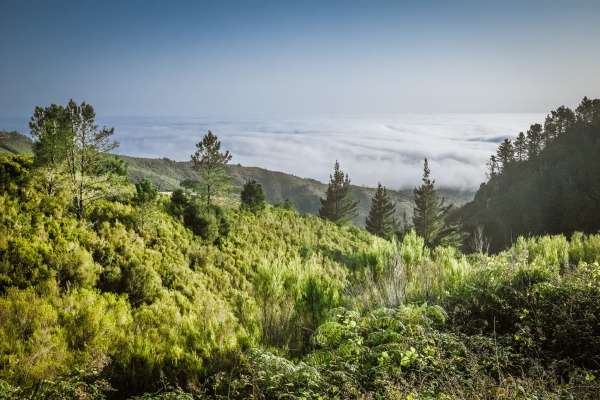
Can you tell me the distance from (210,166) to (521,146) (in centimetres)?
10402

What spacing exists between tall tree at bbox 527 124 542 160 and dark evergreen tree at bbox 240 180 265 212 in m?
96.1

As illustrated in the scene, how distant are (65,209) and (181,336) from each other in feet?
21.1

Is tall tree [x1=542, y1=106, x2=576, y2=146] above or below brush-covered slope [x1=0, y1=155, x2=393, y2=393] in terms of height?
above

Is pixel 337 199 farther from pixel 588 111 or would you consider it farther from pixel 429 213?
pixel 588 111

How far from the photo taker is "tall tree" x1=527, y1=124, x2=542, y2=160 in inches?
3578

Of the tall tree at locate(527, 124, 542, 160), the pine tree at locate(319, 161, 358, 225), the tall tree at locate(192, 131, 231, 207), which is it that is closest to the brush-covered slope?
the tall tree at locate(192, 131, 231, 207)

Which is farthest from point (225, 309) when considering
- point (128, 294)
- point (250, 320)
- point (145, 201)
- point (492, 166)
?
point (492, 166)

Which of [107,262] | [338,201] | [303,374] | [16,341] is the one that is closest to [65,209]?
[107,262]

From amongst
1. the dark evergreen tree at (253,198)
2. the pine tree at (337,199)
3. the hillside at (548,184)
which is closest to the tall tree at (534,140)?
the hillside at (548,184)

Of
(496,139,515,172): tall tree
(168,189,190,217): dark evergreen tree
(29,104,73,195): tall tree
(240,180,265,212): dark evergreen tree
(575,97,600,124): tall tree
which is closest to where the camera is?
(29,104,73,195): tall tree

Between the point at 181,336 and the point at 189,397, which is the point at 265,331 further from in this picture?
the point at 189,397

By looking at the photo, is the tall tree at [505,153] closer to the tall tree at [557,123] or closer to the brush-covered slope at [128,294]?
the tall tree at [557,123]

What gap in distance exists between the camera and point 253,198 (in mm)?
19859

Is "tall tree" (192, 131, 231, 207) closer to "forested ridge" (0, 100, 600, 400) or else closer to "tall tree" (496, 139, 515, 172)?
"forested ridge" (0, 100, 600, 400)
